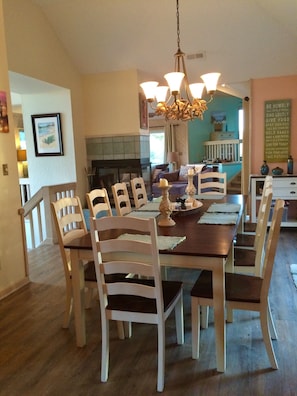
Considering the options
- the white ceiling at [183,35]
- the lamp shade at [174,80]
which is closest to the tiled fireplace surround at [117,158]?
the white ceiling at [183,35]

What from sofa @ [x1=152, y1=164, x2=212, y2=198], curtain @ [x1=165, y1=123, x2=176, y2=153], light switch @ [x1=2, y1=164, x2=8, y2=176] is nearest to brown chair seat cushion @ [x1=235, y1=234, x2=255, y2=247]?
light switch @ [x1=2, y1=164, x2=8, y2=176]

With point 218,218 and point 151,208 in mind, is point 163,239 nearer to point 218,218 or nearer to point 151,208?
point 218,218

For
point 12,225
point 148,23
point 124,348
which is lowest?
point 124,348

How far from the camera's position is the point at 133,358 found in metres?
2.10

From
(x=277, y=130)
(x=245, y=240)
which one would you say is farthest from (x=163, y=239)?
(x=277, y=130)

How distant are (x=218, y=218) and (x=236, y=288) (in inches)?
27.5

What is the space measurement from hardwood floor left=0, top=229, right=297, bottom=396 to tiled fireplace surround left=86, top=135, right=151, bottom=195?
3.19 meters

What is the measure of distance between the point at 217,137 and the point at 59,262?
26.8ft

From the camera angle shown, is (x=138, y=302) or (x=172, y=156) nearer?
(x=138, y=302)

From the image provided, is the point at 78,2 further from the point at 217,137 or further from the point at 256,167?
the point at 217,137

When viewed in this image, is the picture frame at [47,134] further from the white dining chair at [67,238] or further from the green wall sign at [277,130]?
the green wall sign at [277,130]

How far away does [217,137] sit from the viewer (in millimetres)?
10844

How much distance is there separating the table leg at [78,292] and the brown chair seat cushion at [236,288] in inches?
29.0

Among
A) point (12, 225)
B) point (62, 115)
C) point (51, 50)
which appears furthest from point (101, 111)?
point (12, 225)
